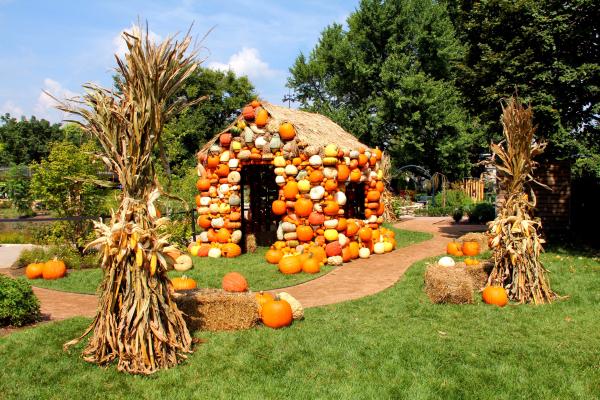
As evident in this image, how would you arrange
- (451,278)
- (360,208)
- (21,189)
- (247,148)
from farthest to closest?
(21,189)
(360,208)
(247,148)
(451,278)

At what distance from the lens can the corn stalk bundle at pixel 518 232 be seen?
28.2 ft

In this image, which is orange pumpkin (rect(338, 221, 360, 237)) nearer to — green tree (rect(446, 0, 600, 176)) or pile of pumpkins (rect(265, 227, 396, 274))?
pile of pumpkins (rect(265, 227, 396, 274))

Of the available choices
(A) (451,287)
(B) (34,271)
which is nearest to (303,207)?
(A) (451,287)

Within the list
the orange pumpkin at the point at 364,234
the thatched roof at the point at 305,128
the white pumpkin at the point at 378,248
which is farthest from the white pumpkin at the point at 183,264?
the white pumpkin at the point at 378,248

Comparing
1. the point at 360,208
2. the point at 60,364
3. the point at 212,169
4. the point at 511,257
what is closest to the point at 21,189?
the point at 212,169

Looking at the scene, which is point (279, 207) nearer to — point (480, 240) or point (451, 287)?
point (451, 287)

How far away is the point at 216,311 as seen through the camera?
23.4 ft

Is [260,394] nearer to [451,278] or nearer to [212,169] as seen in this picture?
[451,278]

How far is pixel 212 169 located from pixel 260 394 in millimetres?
9387

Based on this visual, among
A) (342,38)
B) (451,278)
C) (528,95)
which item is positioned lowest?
(451,278)

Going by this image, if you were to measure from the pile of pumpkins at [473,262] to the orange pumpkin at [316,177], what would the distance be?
3.52 m

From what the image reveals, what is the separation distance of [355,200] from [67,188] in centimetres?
878

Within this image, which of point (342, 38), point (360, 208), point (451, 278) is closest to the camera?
point (451, 278)

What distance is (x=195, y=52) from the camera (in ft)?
19.1
